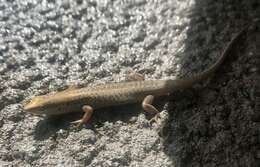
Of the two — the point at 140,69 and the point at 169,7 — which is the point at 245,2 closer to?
the point at 169,7

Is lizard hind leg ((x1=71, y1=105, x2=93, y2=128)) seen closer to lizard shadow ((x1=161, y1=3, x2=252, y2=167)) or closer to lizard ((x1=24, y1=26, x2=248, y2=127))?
lizard ((x1=24, y1=26, x2=248, y2=127))

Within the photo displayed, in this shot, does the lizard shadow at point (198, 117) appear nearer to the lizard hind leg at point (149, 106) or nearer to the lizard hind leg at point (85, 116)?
the lizard hind leg at point (149, 106)

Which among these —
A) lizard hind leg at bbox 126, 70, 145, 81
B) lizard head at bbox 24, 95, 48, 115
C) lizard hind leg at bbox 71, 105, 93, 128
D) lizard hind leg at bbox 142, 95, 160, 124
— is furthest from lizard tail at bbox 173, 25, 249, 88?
lizard head at bbox 24, 95, 48, 115

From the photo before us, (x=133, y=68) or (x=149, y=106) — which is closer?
(x=149, y=106)

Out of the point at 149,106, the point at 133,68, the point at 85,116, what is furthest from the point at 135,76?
the point at 85,116

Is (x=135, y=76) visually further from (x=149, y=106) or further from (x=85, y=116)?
(x=85, y=116)

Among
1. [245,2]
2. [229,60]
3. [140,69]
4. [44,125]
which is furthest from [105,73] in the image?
[245,2]

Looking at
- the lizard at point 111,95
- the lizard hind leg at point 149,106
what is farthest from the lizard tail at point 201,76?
the lizard hind leg at point 149,106
